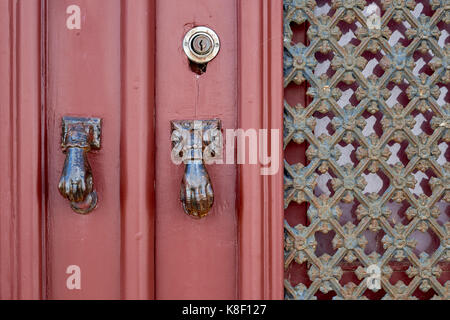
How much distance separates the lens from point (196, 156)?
0.56m

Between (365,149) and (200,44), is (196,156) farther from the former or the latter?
(365,149)

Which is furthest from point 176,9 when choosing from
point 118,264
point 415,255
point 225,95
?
point 415,255

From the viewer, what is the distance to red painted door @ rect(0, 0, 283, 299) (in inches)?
22.1

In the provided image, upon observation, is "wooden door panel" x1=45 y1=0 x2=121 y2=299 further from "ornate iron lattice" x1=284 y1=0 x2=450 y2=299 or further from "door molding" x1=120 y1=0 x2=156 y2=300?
"ornate iron lattice" x1=284 y1=0 x2=450 y2=299

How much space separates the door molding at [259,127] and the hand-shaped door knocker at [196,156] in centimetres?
5

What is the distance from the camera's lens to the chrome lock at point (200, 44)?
1.93 ft

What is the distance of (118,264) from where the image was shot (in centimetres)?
59

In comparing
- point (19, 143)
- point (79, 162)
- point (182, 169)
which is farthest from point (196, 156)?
point (19, 143)

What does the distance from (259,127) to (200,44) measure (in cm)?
17

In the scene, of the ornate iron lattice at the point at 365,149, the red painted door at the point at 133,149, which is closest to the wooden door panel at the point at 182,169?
the red painted door at the point at 133,149

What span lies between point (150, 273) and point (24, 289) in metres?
0.20

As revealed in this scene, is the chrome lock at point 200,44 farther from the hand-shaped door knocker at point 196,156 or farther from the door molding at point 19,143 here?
the door molding at point 19,143
